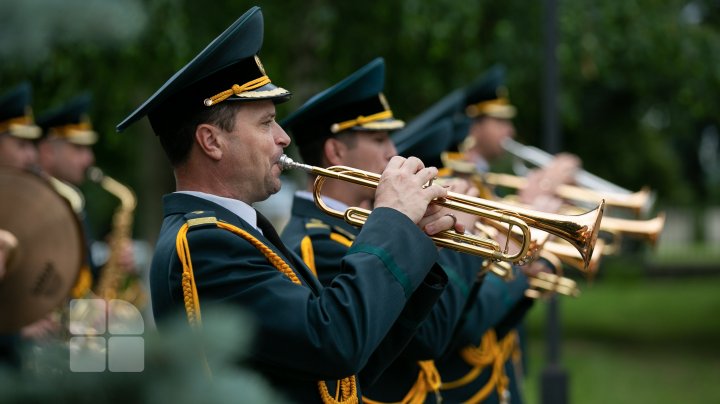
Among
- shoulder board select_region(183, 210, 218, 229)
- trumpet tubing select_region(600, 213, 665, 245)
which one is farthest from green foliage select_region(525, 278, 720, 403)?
shoulder board select_region(183, 210, 218, 229)

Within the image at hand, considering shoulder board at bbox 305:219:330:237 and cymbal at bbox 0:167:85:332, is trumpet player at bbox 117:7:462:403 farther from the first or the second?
cymbal at bbox 0:167:85:332

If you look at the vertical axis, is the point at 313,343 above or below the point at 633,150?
below

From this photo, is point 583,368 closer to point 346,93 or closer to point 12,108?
point 12,108

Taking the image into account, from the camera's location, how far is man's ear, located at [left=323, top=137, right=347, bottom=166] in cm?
363

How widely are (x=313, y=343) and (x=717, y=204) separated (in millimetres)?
42168

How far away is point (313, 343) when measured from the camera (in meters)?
2.18

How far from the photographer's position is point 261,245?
7.94ft

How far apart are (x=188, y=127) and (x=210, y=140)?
67 mm

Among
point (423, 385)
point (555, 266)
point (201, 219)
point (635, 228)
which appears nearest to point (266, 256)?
point (201, 219)

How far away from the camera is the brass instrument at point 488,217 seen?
2.69m

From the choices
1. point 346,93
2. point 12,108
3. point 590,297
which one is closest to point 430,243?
point 346,93

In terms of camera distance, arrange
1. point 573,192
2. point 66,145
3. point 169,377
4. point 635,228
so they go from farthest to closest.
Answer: point 66,145
point 573,192
point 635,228
point 169,377

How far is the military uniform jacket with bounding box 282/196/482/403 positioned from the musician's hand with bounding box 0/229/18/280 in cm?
Result: 88

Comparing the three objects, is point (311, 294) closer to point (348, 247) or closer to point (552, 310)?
point (348, 247)
